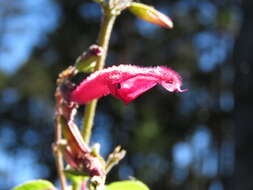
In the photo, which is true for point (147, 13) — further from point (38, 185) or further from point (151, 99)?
point (151, 99)

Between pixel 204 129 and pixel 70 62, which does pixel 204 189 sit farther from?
pixel 70 62

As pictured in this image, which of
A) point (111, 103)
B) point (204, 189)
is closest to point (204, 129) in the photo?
point (204, 189)

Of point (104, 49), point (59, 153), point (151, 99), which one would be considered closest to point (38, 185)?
point (59, 153)

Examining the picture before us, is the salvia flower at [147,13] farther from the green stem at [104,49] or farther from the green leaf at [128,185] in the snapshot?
the green leaf at [128,185]

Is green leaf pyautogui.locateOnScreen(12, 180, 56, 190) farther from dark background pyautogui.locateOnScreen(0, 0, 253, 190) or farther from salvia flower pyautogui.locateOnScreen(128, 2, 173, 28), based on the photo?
dark background pyautogui.locateOnScreen(0, 0, 253, 190)

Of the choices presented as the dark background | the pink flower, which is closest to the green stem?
the pink flower

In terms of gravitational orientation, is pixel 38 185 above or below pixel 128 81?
below
